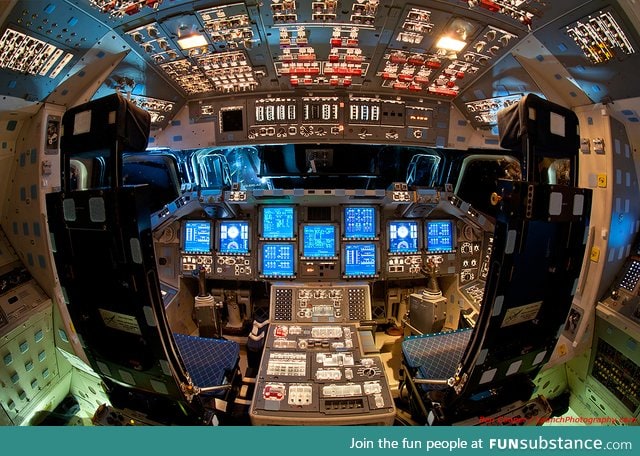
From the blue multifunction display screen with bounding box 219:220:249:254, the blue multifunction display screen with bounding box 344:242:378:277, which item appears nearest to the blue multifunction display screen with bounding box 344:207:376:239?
the blue multifunction display screen with bounding box 344:242:378:277

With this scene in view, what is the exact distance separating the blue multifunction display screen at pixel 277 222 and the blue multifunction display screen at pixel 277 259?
5.6 inches

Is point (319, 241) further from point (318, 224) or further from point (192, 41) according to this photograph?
point (192, 41)

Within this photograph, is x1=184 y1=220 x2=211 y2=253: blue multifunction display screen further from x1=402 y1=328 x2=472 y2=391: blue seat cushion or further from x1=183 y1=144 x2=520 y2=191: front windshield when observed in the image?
x1=402 y1=328 x2=472 y2=391: blue seat cushion

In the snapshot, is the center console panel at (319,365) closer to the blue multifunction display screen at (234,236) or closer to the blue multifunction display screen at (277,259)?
the blue multifunction display screen at (277,259)

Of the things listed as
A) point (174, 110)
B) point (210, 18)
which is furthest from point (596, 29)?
point (174, 110)

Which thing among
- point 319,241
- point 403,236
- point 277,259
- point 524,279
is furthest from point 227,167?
point 524,279

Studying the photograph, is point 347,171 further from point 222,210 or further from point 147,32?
point 147,32

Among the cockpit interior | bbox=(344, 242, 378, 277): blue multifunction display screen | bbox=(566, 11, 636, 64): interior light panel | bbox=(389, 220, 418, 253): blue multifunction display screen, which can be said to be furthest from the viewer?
bbox=(389, 220, 418, 253): blue multifunction display screen

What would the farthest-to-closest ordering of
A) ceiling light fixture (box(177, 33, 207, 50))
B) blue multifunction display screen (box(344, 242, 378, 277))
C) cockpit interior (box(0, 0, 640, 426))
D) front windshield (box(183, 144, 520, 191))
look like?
front windshield (box(183, 144, 520, 191)), blue multifunction display screen (box(344, 242, 378, 277)), ceiling light fixture (box(177, 33, 207, 50)), cockpit interior (box(0, 0, 640, 426))

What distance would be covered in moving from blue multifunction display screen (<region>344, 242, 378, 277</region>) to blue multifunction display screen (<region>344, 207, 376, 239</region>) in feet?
0.39

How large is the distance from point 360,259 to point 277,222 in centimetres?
119

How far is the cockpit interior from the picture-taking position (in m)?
1.65

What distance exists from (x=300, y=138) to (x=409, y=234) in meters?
1.99

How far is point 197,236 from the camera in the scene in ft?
12.6
